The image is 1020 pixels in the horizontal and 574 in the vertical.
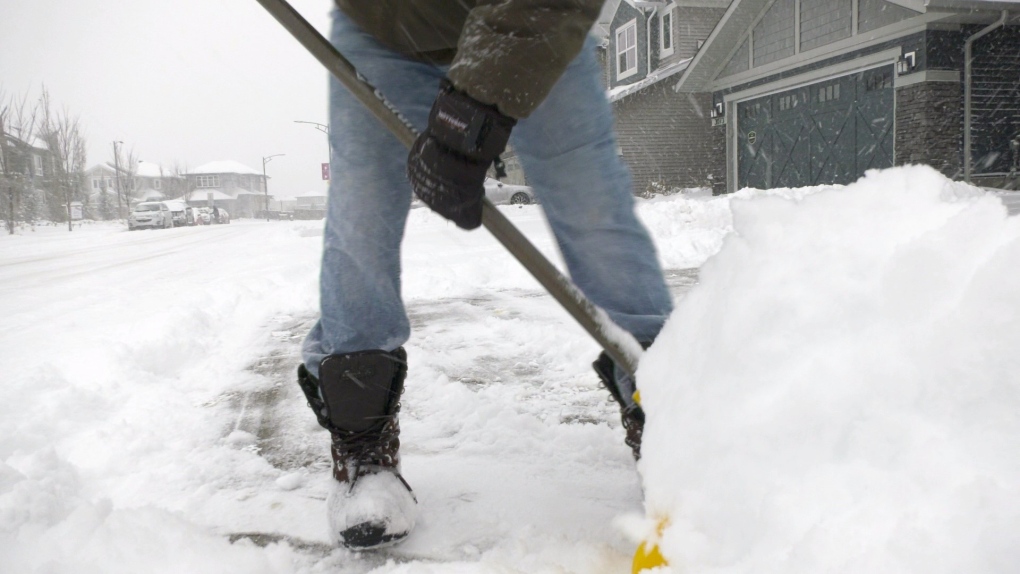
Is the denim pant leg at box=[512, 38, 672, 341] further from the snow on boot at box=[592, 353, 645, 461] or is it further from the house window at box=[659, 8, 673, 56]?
the house window at box=[659, 8, 673, 56]

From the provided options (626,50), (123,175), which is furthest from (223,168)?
(626,50)

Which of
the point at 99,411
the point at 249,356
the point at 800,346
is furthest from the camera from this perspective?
the point at 249,356

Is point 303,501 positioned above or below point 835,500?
below

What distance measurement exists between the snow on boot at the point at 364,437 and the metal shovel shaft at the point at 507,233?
47 centimetres

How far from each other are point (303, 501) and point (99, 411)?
A: 45.0 inches

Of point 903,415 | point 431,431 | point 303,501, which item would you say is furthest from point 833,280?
point 431,431

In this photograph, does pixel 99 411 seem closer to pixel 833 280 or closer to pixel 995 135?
pixel 833 280

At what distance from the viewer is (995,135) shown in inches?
440

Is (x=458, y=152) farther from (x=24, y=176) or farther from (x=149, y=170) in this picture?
(x=149, y=170)

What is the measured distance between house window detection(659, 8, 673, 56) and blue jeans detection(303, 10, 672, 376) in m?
19.3

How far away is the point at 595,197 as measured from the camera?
1.49m

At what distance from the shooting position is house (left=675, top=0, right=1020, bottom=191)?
1077cm

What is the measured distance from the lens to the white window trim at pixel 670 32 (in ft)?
62.3

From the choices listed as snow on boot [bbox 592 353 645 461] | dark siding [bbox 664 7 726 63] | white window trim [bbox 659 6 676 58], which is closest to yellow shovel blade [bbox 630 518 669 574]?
snow on boot [bbox 592 353 645 461]
